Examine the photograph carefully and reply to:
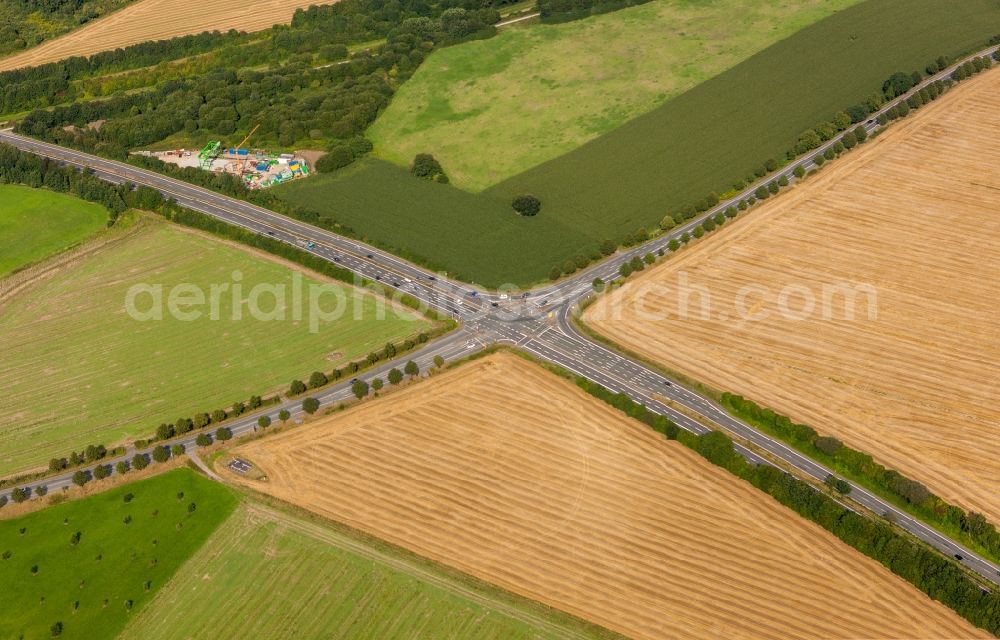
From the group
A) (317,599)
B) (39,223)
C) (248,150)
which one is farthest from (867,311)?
(39,223)

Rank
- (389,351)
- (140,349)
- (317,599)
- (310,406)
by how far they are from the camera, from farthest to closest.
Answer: (140,349) → (389,351) → (310,406) → (317,599)

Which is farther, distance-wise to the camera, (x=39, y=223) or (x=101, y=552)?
(x=39, y=223)

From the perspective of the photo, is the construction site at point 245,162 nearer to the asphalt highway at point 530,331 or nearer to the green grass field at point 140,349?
the asphalt highway at point 530,331

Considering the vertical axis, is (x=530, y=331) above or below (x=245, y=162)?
below

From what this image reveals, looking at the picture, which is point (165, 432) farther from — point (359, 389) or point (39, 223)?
point (39, 223)

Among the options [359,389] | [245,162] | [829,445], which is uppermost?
[245,162]

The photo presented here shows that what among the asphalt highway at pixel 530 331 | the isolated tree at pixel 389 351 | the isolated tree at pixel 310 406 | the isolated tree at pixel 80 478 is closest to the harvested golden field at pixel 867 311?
the asphalt highway at pixel 530 331

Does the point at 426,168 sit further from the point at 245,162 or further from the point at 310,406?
the point at 310,406

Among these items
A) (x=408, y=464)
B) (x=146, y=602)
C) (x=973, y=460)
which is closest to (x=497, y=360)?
(x=408, y=464)

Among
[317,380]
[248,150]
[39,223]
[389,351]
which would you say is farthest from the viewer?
[248,150]
